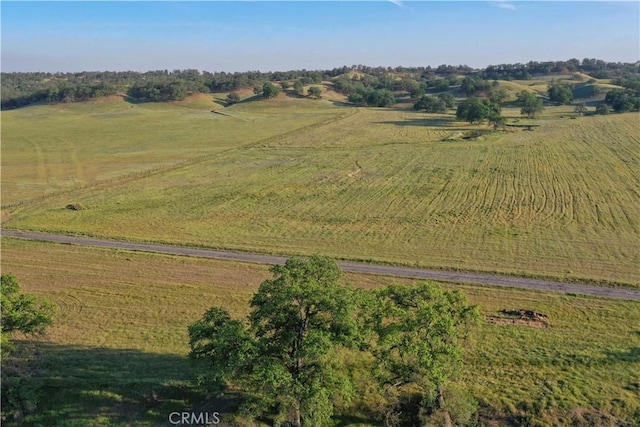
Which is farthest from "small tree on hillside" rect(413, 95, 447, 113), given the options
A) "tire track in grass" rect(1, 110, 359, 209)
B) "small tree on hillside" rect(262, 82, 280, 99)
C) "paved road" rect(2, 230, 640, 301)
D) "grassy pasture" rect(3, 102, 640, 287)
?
"paved road" rect(2, 230, 640, 301)

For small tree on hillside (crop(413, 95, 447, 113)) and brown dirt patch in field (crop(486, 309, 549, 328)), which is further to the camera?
small tree on hillside (crop(413, 95, 447, 113))

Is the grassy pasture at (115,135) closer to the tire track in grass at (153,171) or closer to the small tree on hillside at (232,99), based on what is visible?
the tire track in grass at (153,171)

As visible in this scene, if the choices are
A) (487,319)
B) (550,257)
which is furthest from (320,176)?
(487,319)

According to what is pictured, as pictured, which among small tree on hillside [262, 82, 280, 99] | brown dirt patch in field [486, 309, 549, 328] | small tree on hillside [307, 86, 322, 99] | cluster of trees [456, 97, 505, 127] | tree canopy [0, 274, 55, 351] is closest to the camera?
tree canopy [0, 274, 55, 351]

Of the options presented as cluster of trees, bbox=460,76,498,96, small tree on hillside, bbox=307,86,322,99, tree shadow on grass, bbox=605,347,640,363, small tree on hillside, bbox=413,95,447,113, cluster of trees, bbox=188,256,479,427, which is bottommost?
tree shadow on grass, bbox=605,347,640,363

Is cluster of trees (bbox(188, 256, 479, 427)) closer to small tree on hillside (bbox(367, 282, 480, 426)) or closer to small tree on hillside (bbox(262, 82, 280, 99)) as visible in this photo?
small tree on hillside (bbox(367, 282, 480, 426))

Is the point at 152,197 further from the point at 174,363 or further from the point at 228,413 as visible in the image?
the point at 228,413

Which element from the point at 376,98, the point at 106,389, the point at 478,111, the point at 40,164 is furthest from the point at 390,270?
the point at 376,98
